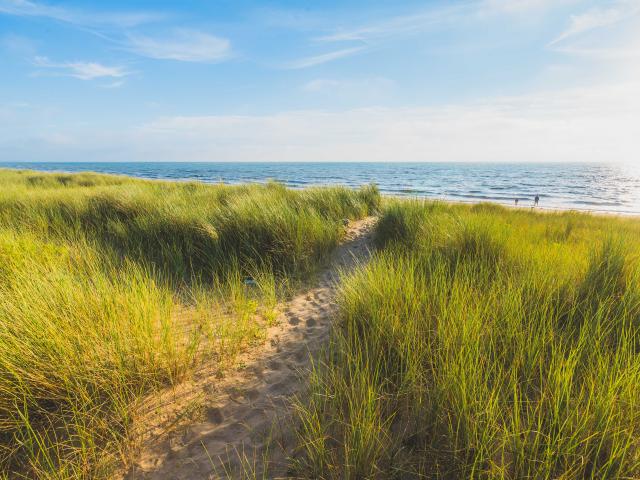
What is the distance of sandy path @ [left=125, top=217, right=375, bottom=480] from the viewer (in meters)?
1.85

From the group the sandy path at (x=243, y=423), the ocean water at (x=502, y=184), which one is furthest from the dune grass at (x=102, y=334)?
the ocean water at (x=502, y=184)

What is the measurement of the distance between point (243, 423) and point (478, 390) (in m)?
1.62

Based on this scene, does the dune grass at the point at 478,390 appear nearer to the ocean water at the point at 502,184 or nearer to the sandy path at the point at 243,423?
the sandy path at the point at 243,423

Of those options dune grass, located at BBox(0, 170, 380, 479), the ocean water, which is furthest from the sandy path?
the ocean water

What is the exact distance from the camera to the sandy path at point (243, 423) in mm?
1851

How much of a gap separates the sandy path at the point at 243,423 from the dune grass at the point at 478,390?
221 mm

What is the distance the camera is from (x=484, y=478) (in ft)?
5.02

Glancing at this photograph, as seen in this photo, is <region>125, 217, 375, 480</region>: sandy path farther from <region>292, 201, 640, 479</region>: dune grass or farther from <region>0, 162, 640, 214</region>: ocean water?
<region>0, 162, 640, 214</region>: ocean water

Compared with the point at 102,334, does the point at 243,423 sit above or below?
below

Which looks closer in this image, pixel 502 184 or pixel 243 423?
pixel 243 423

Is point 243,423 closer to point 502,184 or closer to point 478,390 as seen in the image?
point 478,390

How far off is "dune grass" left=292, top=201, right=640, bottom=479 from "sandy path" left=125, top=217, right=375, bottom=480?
22 cm

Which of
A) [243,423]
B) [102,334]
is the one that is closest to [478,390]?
[243,423]

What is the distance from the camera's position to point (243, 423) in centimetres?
217
